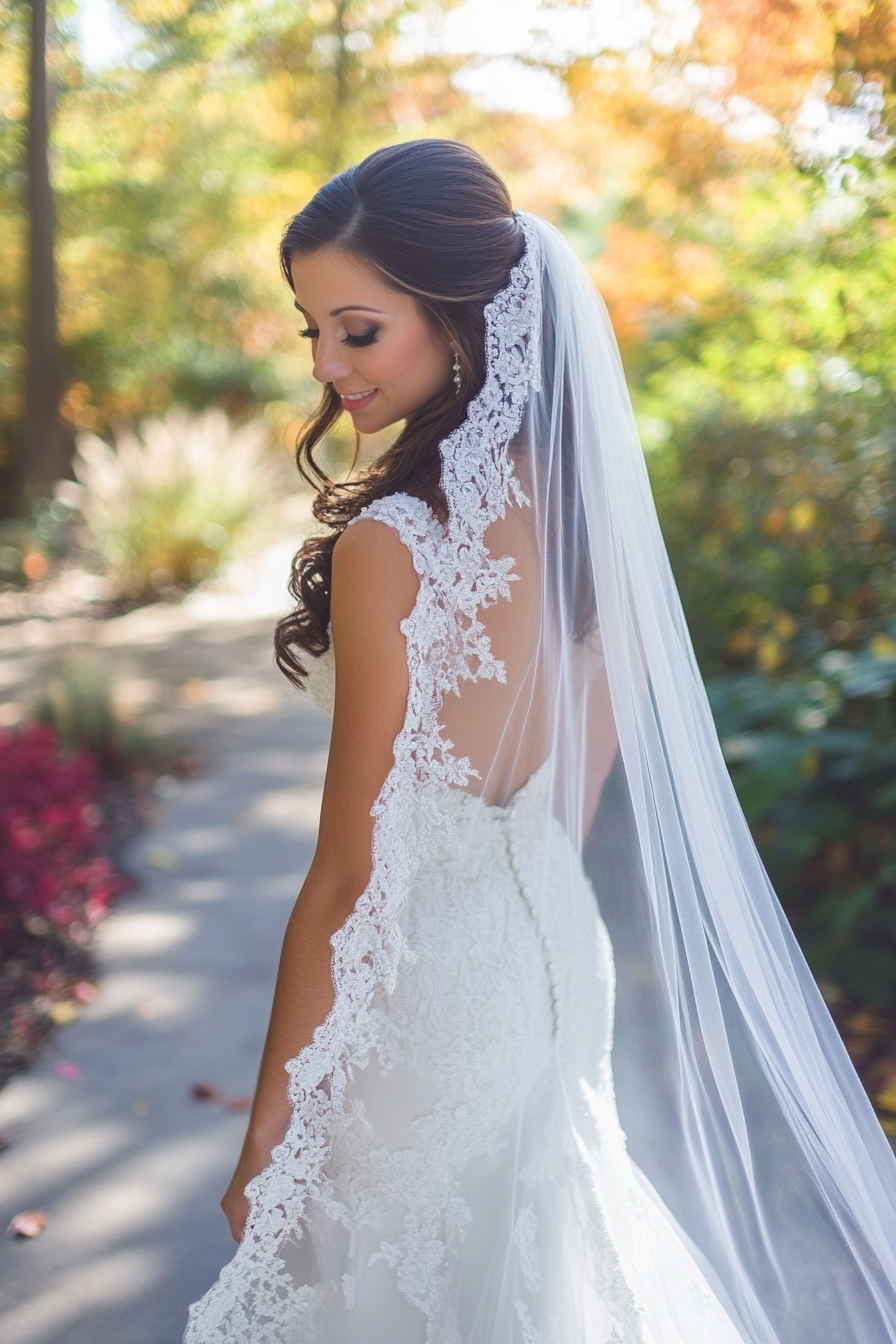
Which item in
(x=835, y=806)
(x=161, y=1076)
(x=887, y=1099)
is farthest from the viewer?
(x=835, y=806)

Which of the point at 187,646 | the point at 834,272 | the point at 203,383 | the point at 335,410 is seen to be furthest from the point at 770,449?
the point at 203,383

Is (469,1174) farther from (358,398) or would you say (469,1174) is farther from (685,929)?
(358,398)

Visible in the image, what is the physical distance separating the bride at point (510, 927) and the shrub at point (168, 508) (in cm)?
837

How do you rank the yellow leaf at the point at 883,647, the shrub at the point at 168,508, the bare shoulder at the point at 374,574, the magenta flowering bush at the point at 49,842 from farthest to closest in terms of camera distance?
the shrub at the point at 168,508 → the magenta flowering bush at the point at 49,842 → the yellow leaf at the point at 883,647 → the bare shoulder at the point at 374,574

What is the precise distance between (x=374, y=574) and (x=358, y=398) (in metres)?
0.38

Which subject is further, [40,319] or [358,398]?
[40,319]

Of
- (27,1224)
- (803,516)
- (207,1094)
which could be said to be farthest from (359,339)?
(803,516)

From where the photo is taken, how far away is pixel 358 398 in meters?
1.64

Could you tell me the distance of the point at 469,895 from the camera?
1570 millimetres

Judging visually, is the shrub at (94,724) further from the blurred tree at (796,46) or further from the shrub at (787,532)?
the blurred tree at (796,46)

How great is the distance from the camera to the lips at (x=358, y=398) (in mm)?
1632

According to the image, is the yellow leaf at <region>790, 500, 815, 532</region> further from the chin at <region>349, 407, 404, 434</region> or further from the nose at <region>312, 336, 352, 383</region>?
the nose at <region>312, 336, 352, 383</region>

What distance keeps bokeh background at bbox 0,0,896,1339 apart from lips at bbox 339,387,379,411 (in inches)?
82.7

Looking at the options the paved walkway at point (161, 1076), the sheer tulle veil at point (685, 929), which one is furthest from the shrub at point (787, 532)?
the sheer tulle veil at point (685, 929)
